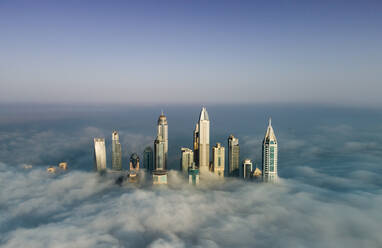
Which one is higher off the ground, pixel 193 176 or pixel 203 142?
pixel 203 142

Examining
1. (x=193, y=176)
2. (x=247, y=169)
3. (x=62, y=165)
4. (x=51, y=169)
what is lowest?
(x=193, y=176)

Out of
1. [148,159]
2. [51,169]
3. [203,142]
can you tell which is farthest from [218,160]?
[51,169]

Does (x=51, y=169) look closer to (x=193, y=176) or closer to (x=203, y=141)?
(x=193, y=176)

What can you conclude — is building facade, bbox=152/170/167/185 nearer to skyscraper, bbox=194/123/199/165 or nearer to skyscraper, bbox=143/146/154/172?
skyscraper, bbox=143/146/154/172

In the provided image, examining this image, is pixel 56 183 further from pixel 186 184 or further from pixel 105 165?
pixel 186 184

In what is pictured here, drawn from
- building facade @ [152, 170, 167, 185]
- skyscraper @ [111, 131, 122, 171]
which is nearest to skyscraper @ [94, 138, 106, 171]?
skyscraper @ [111, 131, 122, 171]

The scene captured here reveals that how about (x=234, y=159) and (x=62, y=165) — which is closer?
(x=234, y=159)
